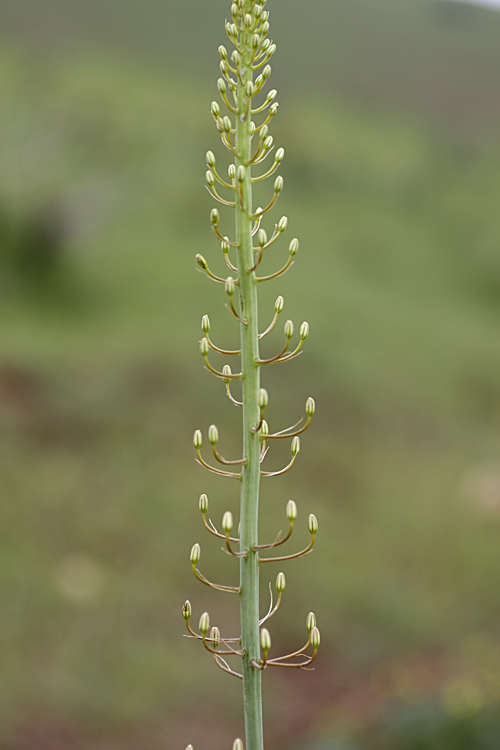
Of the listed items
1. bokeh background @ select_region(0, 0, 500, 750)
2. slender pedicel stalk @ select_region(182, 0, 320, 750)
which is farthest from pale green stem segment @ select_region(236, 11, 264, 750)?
bokeh background @ select_region(0, 0, 500, 750)

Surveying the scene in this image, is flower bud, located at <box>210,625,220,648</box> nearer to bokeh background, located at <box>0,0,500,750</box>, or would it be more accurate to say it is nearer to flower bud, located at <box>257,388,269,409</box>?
flower bud, located at <box>257,388,269,409</box>

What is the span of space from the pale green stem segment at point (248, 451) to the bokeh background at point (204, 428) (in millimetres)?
5679

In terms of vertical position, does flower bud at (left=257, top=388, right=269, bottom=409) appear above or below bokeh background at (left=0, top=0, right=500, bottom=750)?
below

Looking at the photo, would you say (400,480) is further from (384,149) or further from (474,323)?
(384,149)

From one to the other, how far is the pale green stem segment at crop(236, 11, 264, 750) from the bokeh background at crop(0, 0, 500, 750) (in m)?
5.68

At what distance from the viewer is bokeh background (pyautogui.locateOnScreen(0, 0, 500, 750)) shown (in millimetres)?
10453

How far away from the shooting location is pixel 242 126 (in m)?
2.43

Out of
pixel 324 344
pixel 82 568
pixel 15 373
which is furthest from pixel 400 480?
pixel 15 373

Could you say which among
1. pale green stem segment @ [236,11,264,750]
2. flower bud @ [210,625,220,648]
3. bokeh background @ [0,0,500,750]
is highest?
bokeh background @ [0,0,500,750]

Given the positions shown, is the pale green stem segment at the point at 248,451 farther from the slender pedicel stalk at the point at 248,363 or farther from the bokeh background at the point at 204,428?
the bokeh background at the point at 204,428

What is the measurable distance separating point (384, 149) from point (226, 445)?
33.1m

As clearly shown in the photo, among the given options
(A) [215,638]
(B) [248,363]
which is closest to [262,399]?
(B) [248,363]

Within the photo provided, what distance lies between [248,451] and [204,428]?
15003 millimetres

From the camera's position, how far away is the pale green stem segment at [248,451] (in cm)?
227
